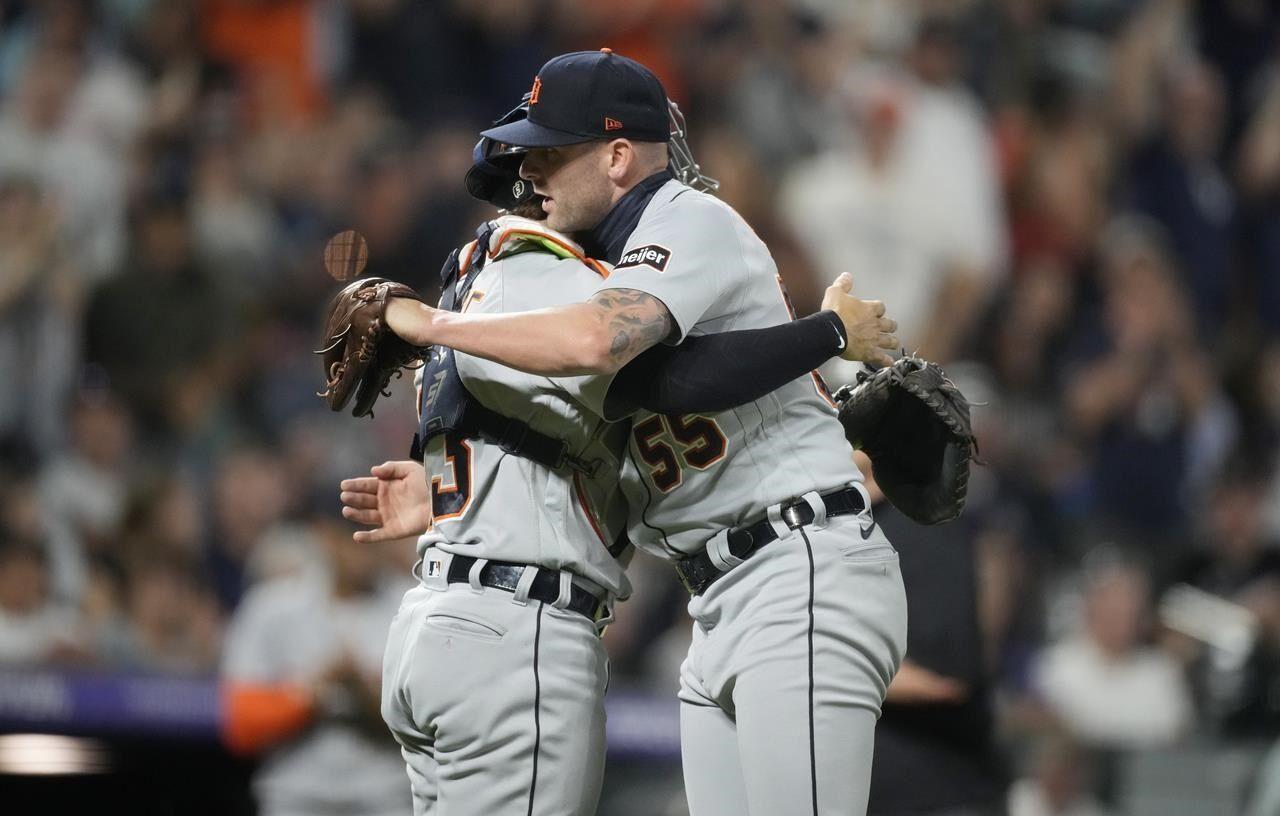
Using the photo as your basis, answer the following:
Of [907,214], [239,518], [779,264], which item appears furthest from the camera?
[907,214]

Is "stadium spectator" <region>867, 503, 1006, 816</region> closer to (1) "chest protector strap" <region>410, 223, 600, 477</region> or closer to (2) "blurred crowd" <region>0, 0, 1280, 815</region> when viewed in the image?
(1) "chest protector strap" <region>410, 223, 600, 477</region>

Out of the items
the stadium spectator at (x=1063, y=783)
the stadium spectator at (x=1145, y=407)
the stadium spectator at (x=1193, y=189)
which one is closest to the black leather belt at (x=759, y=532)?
the stadium spectator at (x=1063, y=783)

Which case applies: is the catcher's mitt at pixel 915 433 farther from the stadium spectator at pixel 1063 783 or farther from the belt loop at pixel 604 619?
the stadium spectator at pixel 1063 783

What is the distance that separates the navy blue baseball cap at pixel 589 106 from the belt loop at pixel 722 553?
2.45 feet

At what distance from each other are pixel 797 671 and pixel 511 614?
0.51 meters

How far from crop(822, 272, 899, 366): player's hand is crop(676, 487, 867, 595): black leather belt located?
249 millimetres

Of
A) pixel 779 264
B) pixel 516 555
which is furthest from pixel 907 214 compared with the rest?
pixel 516 555

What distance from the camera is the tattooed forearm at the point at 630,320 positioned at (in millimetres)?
2879

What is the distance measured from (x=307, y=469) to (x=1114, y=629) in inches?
134

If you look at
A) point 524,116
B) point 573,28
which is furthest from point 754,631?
point 573,28

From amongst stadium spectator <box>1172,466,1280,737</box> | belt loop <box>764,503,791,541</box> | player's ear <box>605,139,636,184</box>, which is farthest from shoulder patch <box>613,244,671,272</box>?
stadium spectator <box>1172,466,1280,737</box>

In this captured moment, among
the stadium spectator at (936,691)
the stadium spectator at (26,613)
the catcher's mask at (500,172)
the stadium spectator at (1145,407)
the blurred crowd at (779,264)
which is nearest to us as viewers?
the catcher's mask at (500,172)

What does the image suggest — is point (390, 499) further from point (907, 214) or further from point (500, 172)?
point (907, 214)

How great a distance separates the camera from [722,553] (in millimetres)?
3121
